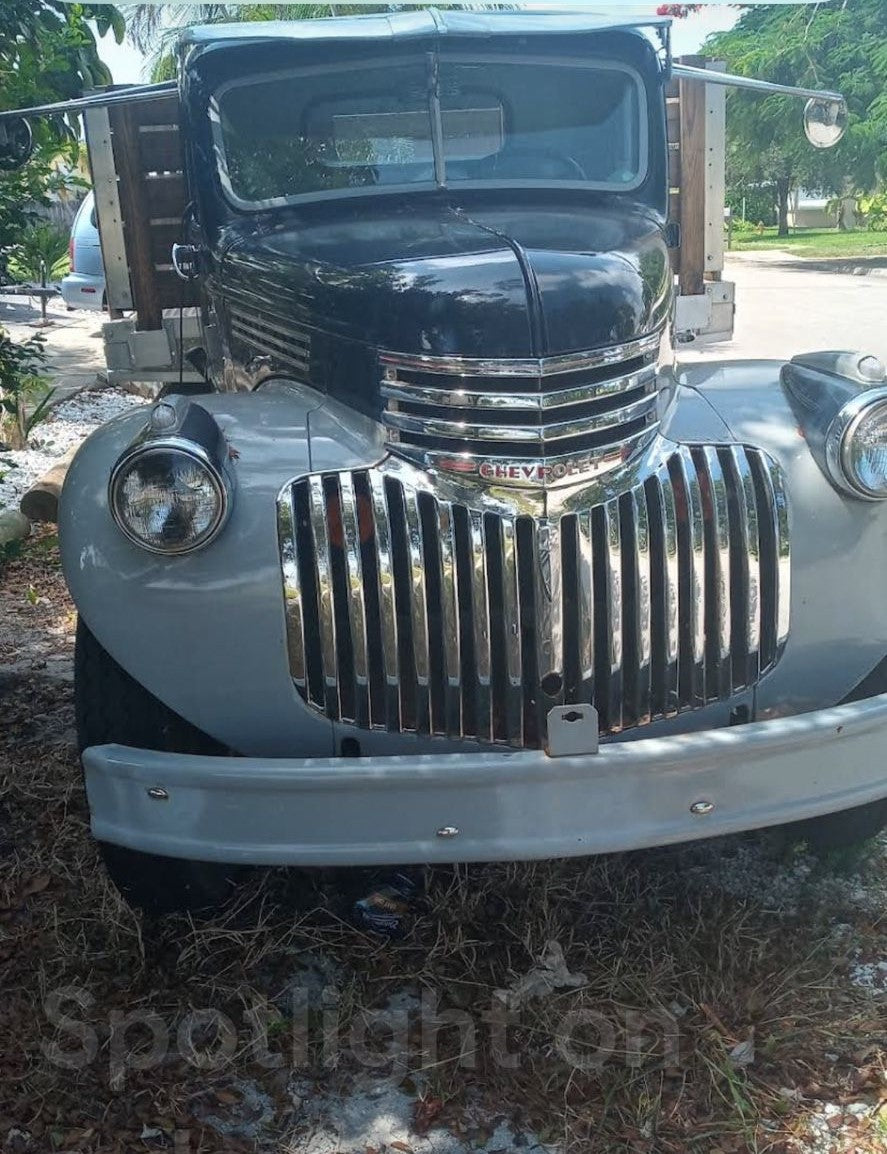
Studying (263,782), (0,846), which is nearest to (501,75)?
(263,782)

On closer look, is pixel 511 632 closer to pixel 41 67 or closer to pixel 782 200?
pixel 41 67

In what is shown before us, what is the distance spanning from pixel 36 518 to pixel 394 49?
13.6 feet

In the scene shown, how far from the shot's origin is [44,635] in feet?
17.3

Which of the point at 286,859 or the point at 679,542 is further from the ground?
the point at 679,542

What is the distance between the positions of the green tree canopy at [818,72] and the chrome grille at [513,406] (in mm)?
20210

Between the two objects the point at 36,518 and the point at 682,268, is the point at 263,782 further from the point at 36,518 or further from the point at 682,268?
the point at 36,518

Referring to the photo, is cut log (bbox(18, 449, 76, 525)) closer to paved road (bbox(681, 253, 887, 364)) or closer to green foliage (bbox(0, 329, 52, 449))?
green foliage (bbox(0, 329, 52, 449))

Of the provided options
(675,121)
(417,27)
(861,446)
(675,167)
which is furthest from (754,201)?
(861,446)

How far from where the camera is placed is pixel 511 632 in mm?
2621

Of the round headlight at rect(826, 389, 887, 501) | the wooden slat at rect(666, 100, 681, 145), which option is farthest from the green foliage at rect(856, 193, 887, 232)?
the round headlight at rect(826, 389, 887, 501)

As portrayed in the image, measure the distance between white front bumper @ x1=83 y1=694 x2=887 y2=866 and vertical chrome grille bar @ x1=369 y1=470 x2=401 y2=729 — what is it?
0.18 metres

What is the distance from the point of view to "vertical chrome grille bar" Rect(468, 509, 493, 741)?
2.61 metres

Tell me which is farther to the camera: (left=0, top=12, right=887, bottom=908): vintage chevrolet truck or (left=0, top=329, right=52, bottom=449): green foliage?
(left=0, top=329, right=52, bottom=449): green foliage

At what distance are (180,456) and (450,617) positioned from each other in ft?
2.21
